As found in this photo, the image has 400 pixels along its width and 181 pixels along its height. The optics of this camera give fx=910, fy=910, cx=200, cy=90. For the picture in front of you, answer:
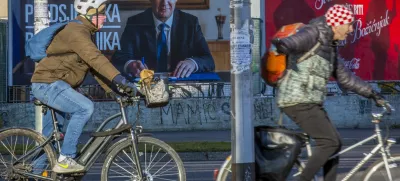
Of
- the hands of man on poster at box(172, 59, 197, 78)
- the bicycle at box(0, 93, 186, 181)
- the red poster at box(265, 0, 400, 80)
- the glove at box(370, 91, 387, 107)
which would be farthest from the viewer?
the red poster at box(265, 0, 400, 80)

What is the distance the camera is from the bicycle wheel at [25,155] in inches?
310

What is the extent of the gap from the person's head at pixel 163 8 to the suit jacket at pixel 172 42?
0.15 metres

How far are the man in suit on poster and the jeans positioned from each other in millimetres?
17190

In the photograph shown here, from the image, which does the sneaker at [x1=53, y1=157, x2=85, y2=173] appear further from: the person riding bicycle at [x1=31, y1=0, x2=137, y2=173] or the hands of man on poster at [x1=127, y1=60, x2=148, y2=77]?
the hands of man on poster at [x1=127, y1=60, x2=148, y2=77]

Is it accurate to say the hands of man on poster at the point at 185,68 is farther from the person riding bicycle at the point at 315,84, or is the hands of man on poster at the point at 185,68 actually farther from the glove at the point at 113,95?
the person riding bicycle at the point at 315,84

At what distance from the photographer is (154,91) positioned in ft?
24.9

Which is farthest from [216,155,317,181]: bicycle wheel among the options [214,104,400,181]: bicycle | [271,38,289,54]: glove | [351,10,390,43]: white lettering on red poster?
[351,10,390,43]: white lettering on red poster

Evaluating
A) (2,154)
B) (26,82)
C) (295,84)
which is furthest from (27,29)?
(295,84)

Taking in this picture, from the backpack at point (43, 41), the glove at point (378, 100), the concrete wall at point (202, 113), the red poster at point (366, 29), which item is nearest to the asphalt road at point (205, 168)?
the glove at point (378, 100)

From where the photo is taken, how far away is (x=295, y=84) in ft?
23.0

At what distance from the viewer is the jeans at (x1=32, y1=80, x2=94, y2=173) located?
767 cm

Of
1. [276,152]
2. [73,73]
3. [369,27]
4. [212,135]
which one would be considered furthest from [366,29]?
[276,152]

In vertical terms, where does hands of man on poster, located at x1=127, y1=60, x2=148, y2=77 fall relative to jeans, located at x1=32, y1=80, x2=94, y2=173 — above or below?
below

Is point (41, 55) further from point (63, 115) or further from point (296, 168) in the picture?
point (296, 168)
